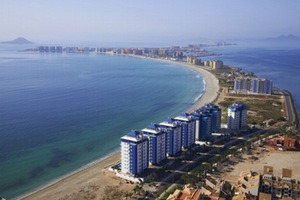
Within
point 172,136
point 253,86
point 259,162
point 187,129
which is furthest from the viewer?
point 253,86

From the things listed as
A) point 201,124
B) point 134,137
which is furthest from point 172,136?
point 201,124

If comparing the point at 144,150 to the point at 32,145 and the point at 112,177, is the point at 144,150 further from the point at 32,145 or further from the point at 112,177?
the point at 32,145

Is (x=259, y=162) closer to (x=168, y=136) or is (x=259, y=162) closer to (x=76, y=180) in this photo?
(x=168, y=136)

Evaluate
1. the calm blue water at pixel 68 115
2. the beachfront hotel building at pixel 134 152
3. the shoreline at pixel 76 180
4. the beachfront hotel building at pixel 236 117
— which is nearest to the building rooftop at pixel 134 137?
the beachfront hotel building at pixel 134 152

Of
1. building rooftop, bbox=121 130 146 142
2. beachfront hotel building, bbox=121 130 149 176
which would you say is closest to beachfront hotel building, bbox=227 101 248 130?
beachfront hotel building, bbox=121 130 149 176

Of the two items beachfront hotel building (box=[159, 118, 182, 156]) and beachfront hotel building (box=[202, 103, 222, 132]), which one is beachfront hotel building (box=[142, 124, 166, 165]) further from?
beachfront hotel building (box=[202, 103, 222, 132])

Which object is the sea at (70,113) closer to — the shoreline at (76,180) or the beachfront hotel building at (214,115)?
the shoreline at (76,180)
